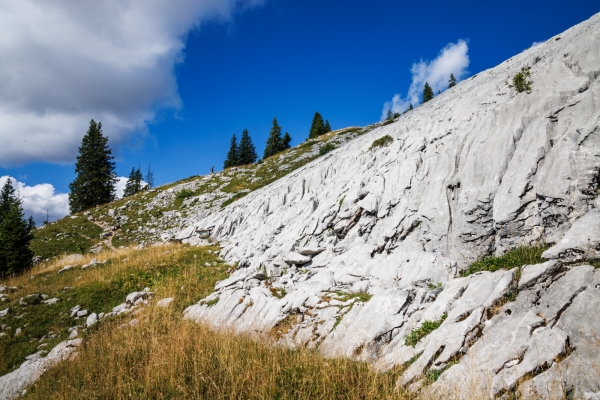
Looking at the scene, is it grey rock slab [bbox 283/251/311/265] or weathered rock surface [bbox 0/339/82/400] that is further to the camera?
grey rock slab [bbox 283/251/311/265]

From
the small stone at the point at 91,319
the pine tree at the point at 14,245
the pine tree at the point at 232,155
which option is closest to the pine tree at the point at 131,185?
the pine tree at the point at 232,155

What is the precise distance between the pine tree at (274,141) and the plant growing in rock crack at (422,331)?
84372 millimetres

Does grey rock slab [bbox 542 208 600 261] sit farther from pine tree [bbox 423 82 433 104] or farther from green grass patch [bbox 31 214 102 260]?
pine tree [bbox 423 82 433 104]

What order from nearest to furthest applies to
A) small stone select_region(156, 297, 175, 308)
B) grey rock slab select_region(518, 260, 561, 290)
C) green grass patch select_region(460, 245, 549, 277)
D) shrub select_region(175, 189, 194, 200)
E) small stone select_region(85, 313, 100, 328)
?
grey rock slab select_region(518, 260, 561, 290), green grass patch select_region(460, 245, 549, 277), small stone select_region(85, 313, 100, 328), small stone select_region(156, 297, 175, 308), shrub select_region(175, 189, 194, 200)

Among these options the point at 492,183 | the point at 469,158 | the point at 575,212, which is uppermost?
the point at 469,158

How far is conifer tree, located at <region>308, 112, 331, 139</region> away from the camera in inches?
3866

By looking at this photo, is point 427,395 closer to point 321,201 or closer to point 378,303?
point 378,303

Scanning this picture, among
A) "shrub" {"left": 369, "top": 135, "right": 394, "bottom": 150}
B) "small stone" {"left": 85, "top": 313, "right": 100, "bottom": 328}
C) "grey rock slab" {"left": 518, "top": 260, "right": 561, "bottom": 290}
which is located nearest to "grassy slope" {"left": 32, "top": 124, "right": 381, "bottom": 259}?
"small stone" {"left": 85, "top": 313, "right": 100, "bottom": 328}

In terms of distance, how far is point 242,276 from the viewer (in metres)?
14.6

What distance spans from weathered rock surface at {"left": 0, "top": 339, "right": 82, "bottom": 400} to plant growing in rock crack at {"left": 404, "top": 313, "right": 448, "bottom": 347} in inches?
424

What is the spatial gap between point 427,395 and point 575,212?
746cm

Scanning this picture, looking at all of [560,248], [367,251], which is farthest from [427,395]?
[367,251]

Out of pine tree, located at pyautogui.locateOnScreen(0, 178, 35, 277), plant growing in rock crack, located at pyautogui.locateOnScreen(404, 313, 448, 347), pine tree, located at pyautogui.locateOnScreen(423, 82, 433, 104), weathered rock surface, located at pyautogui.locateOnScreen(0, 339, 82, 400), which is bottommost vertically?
plant growing in rock crack, located at pyautogui.locateOnScreen(404, 313, 448, 347)

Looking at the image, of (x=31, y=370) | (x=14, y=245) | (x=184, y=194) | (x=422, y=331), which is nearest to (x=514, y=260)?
(x=422, y=331)
